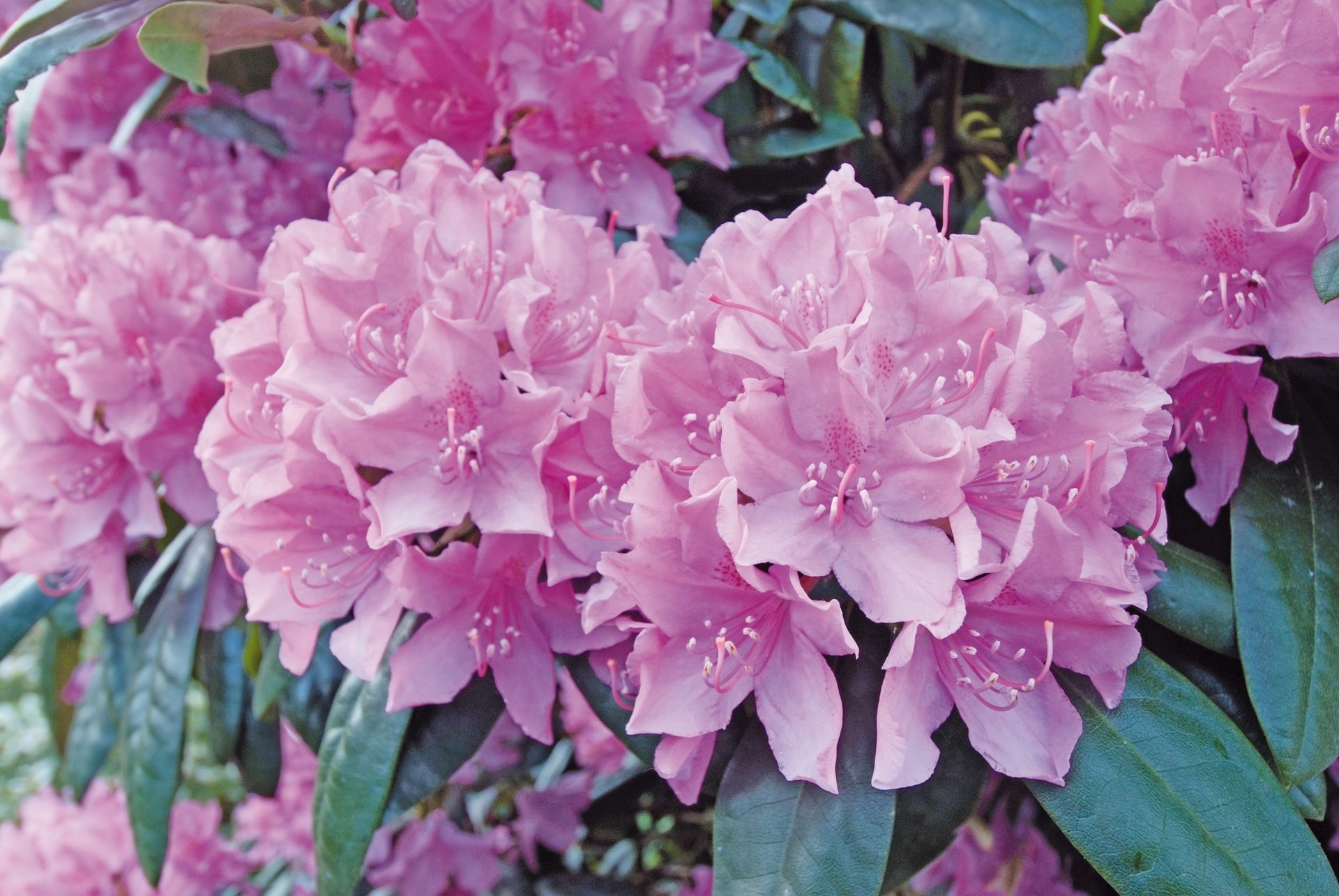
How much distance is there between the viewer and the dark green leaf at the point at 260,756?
1.16m

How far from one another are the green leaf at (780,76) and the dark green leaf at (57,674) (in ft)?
3.94

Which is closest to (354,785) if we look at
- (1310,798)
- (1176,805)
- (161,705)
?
(161,705)

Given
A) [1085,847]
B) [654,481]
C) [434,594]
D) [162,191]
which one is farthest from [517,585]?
[162,191]

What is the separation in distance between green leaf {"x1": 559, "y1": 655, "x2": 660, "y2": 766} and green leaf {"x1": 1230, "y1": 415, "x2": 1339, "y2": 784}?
0.38 m

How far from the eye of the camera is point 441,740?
78 centimetres

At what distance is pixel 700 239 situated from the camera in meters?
1.03

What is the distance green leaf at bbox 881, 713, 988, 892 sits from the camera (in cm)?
66

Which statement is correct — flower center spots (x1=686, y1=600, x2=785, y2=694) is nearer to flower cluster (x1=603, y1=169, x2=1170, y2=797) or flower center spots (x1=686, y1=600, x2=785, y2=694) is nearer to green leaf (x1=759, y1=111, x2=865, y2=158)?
flower cluster (x1=603, y1=169, x2=1170, y2=797)

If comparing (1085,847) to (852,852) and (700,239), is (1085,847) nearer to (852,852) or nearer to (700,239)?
(852,852)

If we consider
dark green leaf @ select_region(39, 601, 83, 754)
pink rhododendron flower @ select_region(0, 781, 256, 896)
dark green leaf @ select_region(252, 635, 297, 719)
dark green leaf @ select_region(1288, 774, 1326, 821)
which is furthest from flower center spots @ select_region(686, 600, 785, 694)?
dark green leaf @ select_region(39, 601, 83, 754)

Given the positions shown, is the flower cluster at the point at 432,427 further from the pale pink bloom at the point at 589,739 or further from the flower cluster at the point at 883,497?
the pale pink bloom at the point at 589,739

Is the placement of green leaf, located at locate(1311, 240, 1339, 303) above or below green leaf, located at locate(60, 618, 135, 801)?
above

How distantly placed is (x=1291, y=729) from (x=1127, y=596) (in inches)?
5.7

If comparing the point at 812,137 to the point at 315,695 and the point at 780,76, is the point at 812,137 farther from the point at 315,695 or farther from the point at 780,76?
the point at 315,695
